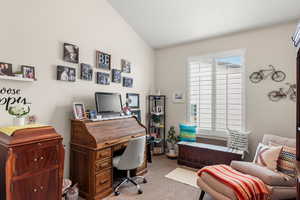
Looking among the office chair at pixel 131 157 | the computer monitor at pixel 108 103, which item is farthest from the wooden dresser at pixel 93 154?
the computer monitor at pixel 108 103

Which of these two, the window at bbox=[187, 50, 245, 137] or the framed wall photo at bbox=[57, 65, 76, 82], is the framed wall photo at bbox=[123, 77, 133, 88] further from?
the window at bbox=[187, 50, 245, 137]

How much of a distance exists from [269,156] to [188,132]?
5.37 feet

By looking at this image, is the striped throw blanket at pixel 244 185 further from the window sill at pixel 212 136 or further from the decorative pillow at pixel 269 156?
the window sill at pixel 212 136

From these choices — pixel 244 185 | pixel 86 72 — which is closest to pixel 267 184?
pixel 244 185

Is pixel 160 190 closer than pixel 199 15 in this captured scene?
Yes

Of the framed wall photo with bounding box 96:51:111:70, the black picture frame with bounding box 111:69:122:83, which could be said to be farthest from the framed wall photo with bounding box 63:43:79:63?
the black picture frame with bounding box 111:69:122:83

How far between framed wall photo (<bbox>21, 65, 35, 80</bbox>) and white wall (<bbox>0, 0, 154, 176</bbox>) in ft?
0.18

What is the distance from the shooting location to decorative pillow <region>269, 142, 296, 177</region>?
224cm

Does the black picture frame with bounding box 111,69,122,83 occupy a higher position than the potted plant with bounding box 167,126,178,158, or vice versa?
the black picture frame with bounding box 111,69,122,83

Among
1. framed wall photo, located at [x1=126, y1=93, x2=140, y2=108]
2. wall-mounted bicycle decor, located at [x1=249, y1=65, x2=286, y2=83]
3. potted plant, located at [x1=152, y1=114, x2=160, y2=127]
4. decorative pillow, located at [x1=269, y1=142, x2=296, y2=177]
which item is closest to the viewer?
decorative pillow, located at [x1=269, y1=142, x2=296, y2=177]

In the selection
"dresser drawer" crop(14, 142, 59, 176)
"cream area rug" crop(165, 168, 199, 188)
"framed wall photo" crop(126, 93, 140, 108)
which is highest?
"framed wall photo" crop(126, 93, 140, 108)

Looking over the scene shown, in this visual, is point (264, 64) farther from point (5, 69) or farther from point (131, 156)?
point (5, 69)

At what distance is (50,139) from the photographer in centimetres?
181

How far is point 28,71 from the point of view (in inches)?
84.0
